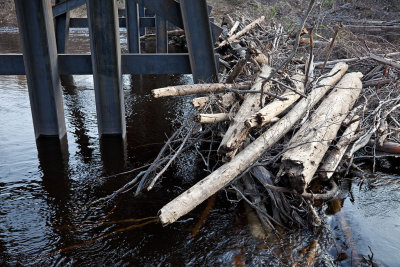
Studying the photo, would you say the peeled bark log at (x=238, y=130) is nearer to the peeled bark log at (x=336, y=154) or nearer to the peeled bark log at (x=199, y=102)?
the peeled bark log at (x=199, y=102)

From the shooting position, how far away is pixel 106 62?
579cm

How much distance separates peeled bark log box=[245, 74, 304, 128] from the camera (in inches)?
161

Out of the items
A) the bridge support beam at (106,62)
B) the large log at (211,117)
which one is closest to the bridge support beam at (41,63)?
the bridge support beam at (106,62)

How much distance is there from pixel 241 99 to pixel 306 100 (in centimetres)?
88

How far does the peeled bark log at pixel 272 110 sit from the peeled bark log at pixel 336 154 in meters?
0.81

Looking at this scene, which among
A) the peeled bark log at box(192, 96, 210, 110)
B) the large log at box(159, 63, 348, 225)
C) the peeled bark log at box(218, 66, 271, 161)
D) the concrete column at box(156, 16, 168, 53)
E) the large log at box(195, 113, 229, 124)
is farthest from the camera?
the concrete column at box(156, 16, 168, 53)

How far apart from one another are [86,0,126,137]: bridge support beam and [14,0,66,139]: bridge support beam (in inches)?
23.4

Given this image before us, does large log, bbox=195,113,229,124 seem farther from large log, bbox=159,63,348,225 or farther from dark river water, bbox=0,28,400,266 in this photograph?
dark river water, bbox=0,28,400,266

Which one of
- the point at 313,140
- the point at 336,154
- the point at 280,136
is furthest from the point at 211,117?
the point at 336,154

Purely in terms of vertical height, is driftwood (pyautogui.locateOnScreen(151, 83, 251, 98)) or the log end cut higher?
driftwood (pyautogui.locateOnScreen(151, 83, 251, 98))

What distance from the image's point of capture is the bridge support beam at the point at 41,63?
213 inches

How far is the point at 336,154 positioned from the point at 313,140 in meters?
0.58

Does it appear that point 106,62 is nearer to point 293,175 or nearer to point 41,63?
point 41,63

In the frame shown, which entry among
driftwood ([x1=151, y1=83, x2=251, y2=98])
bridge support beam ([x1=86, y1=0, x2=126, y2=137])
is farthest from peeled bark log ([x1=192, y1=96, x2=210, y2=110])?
bridge support beam ([x1=86, y1=0, x2=126, y2=137])
